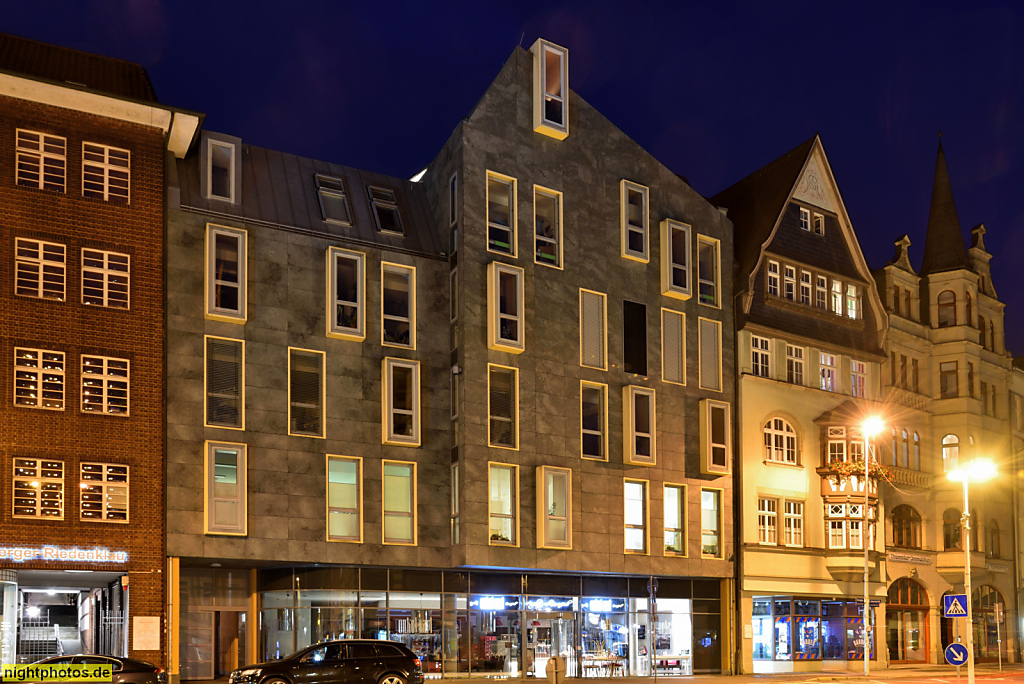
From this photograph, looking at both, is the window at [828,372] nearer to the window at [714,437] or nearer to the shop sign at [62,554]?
the window at [714,437]

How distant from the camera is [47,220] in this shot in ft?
123

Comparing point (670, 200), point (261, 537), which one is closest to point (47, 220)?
point (261, 537)

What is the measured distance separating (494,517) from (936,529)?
29.0 metres

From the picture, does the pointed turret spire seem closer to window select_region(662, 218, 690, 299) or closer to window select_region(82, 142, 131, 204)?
window select_region(662, 218, 690, 299)

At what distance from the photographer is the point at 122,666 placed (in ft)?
103

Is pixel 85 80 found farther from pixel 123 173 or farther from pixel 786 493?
pixel 786 493

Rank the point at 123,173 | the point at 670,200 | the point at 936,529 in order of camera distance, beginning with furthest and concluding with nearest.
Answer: the point at 936,529, the point at 670,200, the point at 123,173

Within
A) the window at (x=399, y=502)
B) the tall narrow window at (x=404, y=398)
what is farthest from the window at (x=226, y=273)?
the window at (x=399, y=502)

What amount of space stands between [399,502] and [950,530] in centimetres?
3383

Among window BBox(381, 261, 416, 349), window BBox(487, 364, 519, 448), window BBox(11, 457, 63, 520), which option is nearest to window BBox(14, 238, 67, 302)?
window BBox(11, 457, 63, 520)

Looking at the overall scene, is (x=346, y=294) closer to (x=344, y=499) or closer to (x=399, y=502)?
(x=344, y=499)

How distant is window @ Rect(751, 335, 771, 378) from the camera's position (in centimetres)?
5369

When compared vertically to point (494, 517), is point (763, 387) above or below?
above

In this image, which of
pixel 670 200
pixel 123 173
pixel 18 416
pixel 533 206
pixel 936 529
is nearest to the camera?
pixel 18 416
